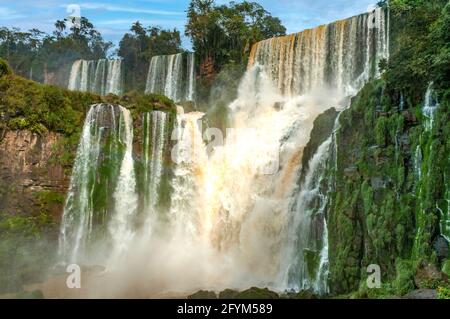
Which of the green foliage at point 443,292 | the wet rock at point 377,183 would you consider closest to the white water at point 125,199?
the wet rock at point 377,183

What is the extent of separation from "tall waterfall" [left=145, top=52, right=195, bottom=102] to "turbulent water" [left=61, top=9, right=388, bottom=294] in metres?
6.22

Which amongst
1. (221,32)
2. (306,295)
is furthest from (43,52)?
(306,295)

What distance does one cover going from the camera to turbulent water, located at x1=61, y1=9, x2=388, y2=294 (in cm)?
1466

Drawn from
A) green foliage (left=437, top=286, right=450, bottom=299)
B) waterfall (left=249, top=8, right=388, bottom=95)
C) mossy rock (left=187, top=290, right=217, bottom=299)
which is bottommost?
mossy rock (left=187, top=290, right=217, bottom=299)

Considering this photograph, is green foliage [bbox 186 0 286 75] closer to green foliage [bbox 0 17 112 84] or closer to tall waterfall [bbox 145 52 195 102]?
tall waterfall [bbox 145 52 195 102]

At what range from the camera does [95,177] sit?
18703mm

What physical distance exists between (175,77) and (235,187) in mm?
12932

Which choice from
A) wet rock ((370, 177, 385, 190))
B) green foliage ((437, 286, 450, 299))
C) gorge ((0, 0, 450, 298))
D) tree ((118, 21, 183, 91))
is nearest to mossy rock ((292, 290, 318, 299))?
gorge ((0, 0, 450, 298))

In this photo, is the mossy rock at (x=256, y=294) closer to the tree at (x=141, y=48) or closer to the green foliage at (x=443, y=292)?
the green foliage at (x=443, y=292)

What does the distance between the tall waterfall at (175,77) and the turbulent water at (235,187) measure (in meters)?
6.22

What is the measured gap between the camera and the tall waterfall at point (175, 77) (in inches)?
1129

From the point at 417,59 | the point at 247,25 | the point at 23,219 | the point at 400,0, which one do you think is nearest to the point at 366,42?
the point at 400,0
